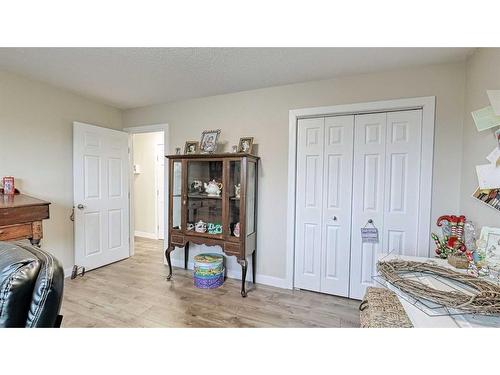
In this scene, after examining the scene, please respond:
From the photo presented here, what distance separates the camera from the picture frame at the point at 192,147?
9.41 feet

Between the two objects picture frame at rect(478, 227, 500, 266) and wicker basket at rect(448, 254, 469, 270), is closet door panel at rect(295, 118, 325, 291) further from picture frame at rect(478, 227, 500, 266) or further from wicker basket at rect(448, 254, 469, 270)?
picture frame at rect(478, 227, 500, 266)

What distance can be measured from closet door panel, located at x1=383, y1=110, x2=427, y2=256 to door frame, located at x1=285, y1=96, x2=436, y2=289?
0.13 feet

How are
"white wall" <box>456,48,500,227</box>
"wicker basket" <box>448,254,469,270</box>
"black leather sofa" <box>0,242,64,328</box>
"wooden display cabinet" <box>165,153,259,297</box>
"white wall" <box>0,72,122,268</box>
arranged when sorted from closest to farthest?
"black leather sofa" <box>0,242,64,328</box>
"wicker basket" <box>448,254,469,270</box>
"white wall" <box>456,48,500,227</box>
"white wall" <box>0,72,122,268</box>
"wooden display cabinet" <box>165,153,259,297</box>

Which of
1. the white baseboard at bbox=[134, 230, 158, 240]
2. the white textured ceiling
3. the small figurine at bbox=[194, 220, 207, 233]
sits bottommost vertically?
the white baseboard at bbox=[134, 230, 158, 240]

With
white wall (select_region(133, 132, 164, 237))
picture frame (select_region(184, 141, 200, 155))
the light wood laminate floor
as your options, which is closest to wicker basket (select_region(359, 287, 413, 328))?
the light wood laminate floor

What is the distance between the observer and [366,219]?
231 cm

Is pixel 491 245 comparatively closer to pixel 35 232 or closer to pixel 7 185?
pixel 35 232

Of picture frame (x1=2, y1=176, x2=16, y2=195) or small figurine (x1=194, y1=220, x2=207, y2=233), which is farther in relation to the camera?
small figurine (x1=194, y1=220, x2=207, y2=233)

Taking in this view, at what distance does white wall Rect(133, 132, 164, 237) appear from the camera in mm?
4754

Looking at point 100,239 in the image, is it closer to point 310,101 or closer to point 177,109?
point 177,109


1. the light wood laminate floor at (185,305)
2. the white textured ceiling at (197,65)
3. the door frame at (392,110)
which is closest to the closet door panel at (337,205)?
the door frame at (392,110)

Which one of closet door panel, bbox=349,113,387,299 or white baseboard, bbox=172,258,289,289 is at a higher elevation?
A: closet door panel, bbox=349,113,387,299

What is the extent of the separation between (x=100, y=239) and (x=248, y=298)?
2.10 meters
